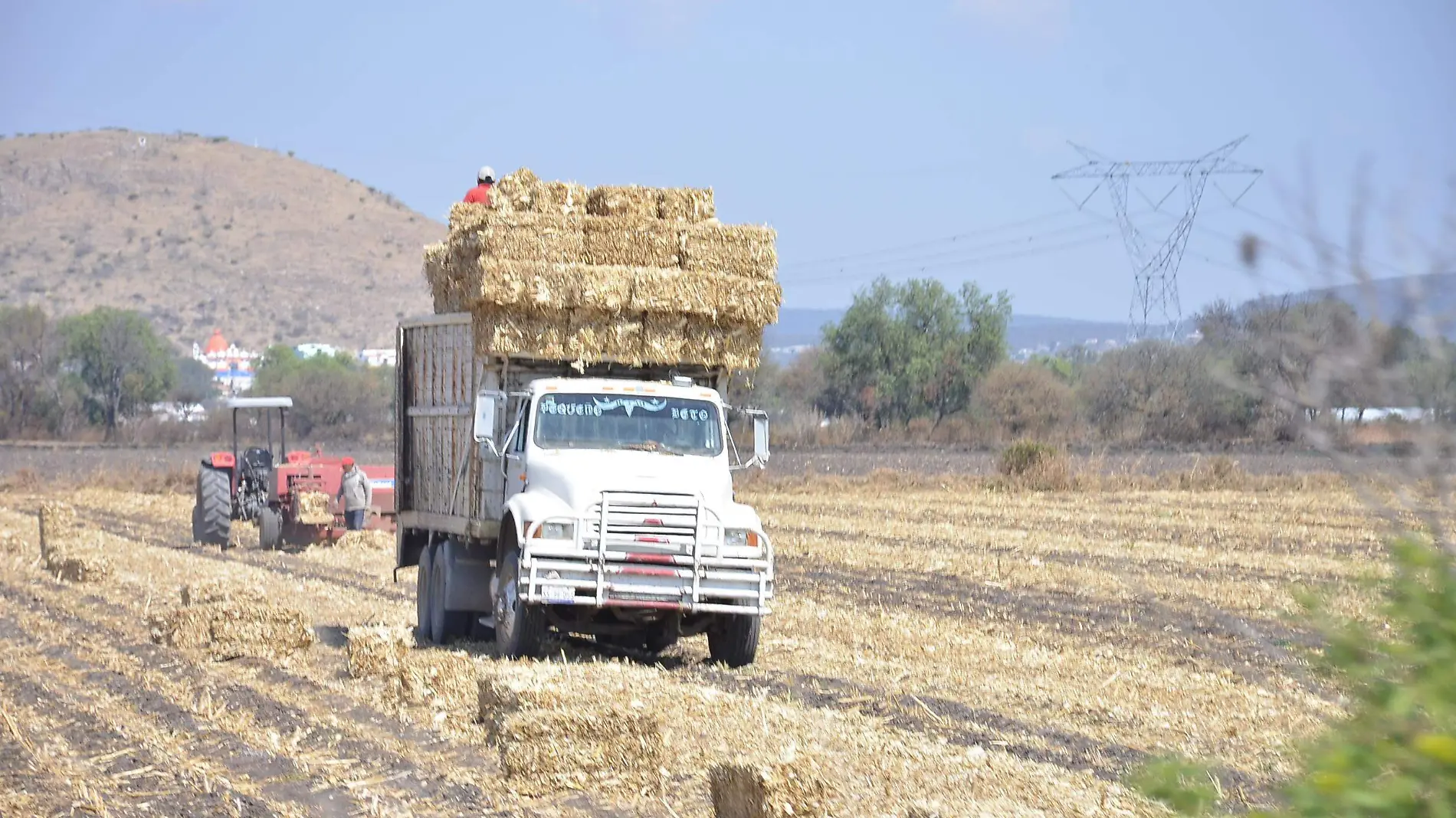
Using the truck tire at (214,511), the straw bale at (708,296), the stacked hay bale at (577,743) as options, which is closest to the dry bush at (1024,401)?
the truck tire at (214,511)

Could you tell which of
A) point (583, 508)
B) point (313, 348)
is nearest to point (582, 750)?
point (583, 508)

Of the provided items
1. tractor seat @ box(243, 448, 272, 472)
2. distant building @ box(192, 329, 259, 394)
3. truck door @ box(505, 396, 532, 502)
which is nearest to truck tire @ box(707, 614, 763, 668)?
truck door @ box(505, 396, 532, 502)

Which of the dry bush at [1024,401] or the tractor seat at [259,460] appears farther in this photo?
the dry bush at [1024,401]

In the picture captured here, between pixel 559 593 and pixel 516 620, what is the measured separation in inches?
26.2

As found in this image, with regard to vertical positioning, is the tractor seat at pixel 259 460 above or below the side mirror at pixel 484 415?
below

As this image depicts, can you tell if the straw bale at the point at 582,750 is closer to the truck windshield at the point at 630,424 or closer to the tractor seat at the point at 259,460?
the truck windshield at the point at 630,424

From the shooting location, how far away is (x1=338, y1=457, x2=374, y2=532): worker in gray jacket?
23812 millimetres

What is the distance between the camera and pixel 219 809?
26.0 ft

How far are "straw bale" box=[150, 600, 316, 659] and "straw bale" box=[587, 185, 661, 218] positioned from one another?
419cm

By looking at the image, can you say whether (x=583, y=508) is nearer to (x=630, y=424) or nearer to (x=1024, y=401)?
(x=630, y=424)

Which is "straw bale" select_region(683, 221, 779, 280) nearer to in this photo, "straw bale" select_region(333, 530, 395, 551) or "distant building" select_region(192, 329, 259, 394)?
"straw bale" select_region(333, 530, 395, 551)

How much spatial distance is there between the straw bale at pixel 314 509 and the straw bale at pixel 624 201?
11217 mm

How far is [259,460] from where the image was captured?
1077 inches

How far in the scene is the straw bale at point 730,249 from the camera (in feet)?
44.3
